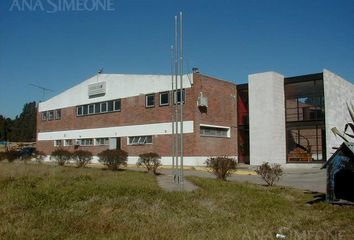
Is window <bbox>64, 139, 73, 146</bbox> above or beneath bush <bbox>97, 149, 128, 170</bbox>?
Result: above

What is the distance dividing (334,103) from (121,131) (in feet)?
59.9

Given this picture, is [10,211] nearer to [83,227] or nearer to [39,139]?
[83,227]

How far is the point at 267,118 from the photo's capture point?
32.6m

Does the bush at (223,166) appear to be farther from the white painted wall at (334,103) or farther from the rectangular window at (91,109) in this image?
the rectangular window at (91,109)

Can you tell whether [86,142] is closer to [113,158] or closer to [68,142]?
[68,142]

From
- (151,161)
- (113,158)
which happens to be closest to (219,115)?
(151,161)

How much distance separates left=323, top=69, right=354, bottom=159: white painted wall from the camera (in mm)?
30719

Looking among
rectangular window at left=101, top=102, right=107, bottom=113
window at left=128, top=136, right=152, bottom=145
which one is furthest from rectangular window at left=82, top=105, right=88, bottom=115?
window at left=128, top=136, right=152, bottom=145

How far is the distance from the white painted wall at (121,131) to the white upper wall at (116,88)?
2.89 m

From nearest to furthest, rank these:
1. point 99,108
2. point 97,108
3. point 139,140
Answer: point 139,140, point 99,108, point 97,108

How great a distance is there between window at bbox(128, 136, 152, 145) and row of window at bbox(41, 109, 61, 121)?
45.8 feet

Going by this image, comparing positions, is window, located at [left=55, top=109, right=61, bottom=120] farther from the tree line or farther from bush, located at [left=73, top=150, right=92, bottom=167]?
the tree line

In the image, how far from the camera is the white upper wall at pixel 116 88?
33850 millimetres

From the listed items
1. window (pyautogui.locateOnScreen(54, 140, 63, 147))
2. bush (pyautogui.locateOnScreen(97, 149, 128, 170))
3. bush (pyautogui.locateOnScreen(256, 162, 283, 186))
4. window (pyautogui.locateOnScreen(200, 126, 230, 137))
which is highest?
window (pyautogui.locateOnScreen(200, 126, 230, 137))
